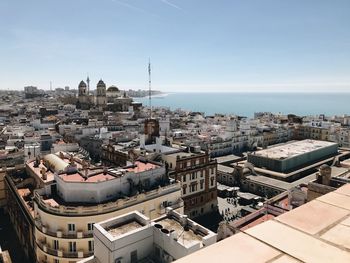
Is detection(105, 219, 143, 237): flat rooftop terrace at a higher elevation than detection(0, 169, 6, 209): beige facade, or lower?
higher

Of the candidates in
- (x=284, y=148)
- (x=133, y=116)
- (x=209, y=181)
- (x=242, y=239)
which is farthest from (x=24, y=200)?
(x=133, y=116)

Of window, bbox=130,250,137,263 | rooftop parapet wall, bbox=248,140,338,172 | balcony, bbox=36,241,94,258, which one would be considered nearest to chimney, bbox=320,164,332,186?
window, bbox=130,250,137,263

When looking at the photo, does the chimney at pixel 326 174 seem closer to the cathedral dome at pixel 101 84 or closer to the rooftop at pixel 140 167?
the rooftop at pixel 140 167

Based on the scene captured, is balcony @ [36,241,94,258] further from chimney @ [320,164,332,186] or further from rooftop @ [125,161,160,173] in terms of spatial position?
chimney @ [320,164,332,186]

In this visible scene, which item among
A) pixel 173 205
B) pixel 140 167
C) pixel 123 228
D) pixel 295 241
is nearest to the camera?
pixel 295 241

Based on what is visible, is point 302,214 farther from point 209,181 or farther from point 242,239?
point 209,181

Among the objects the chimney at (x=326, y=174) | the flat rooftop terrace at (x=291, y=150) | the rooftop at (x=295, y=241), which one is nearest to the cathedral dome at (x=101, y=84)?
the flat rooftop terrace at (x=291, y=150)

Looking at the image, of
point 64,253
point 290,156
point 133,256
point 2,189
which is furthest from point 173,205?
point 290,156

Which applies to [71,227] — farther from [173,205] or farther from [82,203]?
[173,205]

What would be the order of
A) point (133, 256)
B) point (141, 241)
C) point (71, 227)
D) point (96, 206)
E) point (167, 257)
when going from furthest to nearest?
point (96, 206) → point (71, 227) → point (141, 241) → point (167, 257) → point (133, 256)

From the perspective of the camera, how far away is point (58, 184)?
113 ft

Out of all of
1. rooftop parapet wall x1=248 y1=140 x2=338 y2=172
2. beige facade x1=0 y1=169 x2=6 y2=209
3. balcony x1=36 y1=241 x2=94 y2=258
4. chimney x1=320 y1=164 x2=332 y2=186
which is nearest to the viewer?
chimney x1=320 y1=164 x2=332 y2=186

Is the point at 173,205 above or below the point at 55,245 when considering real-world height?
above

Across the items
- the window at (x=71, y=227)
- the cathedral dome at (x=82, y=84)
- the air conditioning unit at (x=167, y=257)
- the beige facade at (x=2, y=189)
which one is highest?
the cathedral dome at (x=82, y=84)
